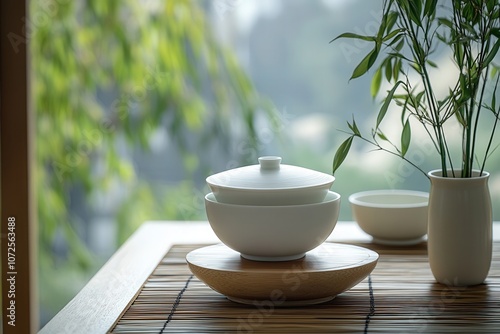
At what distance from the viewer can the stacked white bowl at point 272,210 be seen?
1.31 m

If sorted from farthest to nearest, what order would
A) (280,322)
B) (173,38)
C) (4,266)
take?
(173,38) < (4,266) < (280,322)

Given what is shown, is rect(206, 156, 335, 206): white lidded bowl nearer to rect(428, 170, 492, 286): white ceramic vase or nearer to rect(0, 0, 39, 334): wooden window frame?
rect(428, 170, 492, 286): white ceramic vase

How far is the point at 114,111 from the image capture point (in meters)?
3.24

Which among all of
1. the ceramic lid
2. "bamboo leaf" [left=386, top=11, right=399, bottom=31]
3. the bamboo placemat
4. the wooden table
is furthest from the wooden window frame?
"bamboo leaf" [left=386, top=11, right=399, bottom=31]

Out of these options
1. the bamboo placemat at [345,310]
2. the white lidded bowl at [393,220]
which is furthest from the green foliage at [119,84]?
the bamboo placemat at [345,310]

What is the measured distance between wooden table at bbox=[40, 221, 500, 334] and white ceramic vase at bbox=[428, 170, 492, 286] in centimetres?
8

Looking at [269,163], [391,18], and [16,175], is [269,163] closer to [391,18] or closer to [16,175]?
[391,18]

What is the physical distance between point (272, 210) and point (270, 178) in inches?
2.5

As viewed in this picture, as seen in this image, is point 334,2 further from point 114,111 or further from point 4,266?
point 4,266

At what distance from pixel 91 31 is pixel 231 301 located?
200 centimetres

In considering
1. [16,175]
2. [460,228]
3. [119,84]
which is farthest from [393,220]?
[119,84]

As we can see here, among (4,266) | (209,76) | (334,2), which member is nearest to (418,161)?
(334,2)

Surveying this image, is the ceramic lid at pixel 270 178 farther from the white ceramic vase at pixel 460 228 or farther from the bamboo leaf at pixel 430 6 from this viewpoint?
the bamboo leaf at pixel 430 6

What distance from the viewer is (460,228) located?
54.9 inches
